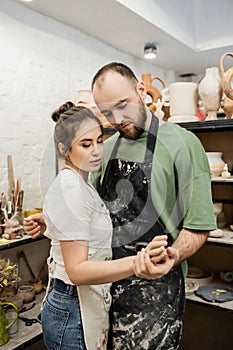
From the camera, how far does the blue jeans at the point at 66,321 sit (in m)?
1.06

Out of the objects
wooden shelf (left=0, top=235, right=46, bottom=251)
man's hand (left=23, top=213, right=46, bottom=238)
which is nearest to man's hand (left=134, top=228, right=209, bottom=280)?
man's hand (left=23, top=213, right=46, bottom=238)

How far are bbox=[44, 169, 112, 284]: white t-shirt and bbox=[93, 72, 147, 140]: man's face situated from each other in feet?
0.77

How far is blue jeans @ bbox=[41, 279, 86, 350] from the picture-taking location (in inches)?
41.9

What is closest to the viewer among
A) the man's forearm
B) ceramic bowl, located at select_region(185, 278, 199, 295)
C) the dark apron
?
the man's forearm

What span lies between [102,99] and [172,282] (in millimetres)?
674

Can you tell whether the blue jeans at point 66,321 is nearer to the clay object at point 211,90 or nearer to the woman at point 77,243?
the woman at point 77,243

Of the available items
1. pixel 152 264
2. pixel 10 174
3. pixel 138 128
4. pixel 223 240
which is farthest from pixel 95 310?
pixel 10 174

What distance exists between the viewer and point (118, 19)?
8.07 feet

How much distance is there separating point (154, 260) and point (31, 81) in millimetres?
1890

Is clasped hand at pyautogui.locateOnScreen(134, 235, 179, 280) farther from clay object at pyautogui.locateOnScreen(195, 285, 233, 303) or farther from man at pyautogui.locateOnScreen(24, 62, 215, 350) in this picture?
clay object at pyautogui.locateOnScreen(195, 285, 233, 303)

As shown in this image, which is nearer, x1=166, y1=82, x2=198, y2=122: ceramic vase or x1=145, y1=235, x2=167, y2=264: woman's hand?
x1=145, y1=235, x2=167, y2=264: woman's hand

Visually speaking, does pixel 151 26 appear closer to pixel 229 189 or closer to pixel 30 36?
pixel 30 36

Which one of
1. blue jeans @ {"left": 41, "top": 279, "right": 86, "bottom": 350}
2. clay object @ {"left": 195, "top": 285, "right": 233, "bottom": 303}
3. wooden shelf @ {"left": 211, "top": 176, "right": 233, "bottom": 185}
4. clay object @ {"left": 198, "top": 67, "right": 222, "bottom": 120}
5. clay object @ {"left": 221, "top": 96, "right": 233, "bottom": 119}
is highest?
clay object @ {"left": 198, "top": 67, "right": 222, "bottom": 120}

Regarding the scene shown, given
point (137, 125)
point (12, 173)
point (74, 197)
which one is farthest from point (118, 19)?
point (74, 197)
